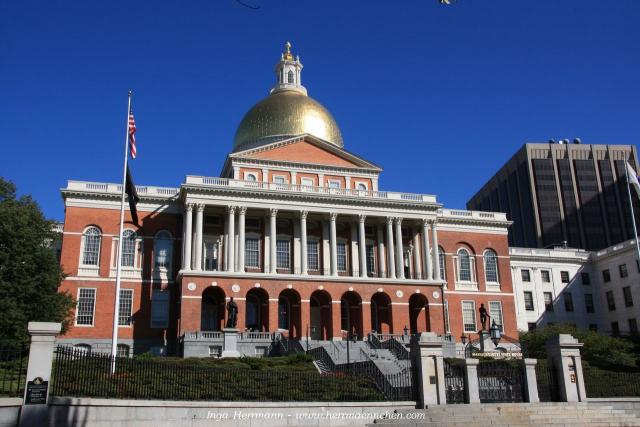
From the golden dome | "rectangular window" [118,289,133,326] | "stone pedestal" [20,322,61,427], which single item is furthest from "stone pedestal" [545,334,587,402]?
the golden dome

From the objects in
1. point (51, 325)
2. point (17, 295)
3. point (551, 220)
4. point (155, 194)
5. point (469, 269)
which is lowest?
point (51, 325)

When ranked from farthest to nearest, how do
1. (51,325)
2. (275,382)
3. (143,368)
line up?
(275,382) < (143,368) < (51,325)

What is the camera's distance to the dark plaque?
19156mm

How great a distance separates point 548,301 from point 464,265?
15891mm

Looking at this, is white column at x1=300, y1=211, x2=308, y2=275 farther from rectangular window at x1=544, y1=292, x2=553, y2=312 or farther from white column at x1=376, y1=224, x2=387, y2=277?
rectangular window at x1=544, y1=292, x2=553, y2=312

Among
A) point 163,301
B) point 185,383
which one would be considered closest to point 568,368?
point 185,383

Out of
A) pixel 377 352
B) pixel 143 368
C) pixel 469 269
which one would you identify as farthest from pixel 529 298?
pixel 143 368

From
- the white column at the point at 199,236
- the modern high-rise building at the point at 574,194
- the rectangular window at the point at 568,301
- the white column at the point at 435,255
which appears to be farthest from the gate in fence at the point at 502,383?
the modern high-rise building at the point at 574,194

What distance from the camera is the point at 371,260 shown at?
61031 mm

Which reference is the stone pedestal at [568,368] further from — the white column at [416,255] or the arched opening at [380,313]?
the white column at [416,255]

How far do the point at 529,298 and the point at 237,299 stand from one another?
120 feet

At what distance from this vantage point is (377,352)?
155 ft

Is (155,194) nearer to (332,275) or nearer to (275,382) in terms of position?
(332,275)

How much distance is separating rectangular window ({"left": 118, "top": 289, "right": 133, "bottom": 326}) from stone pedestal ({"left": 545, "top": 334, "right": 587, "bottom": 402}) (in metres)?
35.6
